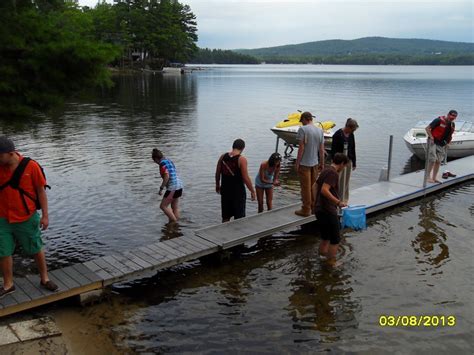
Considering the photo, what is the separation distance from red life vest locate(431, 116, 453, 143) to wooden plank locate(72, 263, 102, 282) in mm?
9571

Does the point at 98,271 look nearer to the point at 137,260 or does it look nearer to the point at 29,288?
the point at 137,260

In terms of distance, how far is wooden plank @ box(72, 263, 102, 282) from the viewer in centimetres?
635

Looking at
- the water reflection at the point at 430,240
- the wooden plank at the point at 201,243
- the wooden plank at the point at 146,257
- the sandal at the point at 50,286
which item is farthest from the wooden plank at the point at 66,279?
the water reflection at the point at 430,240

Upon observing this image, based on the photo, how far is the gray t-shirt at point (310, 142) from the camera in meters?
A: 8.48

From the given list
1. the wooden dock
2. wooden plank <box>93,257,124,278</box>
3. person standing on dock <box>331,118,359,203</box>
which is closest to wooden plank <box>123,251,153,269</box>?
the wooden dock

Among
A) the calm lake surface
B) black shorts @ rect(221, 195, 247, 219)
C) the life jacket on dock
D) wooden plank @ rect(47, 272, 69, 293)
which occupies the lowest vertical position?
the calm lake surface

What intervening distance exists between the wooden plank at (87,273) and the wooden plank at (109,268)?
0.20 meters

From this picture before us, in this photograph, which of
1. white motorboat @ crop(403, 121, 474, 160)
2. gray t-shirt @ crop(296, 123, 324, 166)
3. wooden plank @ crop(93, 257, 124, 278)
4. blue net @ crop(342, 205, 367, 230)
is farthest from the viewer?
white motorboat @ crop(403, 121, 474, 160)

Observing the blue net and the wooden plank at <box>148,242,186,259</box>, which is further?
the blue net

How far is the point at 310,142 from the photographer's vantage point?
8484 mm

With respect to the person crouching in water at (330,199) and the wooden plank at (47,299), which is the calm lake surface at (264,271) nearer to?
the wooden plank at (47,299)

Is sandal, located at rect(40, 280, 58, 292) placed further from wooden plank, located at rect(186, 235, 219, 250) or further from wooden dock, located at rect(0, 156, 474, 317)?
wooden plank, located at rect(186, 235, 219, 250)

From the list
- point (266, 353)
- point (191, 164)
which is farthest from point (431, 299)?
point (191, 164)

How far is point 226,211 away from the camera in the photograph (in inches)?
349
